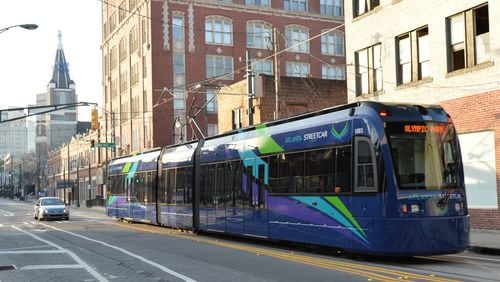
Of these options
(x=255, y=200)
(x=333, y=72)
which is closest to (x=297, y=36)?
(x=333, y=72)

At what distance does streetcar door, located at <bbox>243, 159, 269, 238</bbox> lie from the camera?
16562 millimetres

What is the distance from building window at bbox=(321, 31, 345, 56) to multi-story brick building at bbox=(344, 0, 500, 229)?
4024cm

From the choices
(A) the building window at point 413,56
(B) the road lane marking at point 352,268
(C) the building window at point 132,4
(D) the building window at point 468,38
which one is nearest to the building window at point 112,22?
(C) the building window at point 132,4

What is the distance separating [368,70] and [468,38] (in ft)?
20.4

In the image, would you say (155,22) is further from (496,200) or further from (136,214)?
(496,200)

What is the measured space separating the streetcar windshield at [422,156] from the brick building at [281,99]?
2260cm

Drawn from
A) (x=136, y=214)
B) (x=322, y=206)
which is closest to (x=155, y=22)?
(x=136, y=214)

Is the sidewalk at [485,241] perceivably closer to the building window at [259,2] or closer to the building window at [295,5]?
the building window at [259,2]

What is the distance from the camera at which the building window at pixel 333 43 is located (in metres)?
67.0

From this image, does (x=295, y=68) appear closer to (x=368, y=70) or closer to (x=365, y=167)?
(x=368, y=70)

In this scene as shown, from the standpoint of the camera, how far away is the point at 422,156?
12.6 metres

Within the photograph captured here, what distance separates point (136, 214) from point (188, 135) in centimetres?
3221

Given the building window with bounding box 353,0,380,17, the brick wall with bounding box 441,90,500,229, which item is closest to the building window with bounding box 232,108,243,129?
the building window with bounding box 353,0,380,17

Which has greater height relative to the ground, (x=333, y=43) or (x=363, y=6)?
(x=333, y=43)
